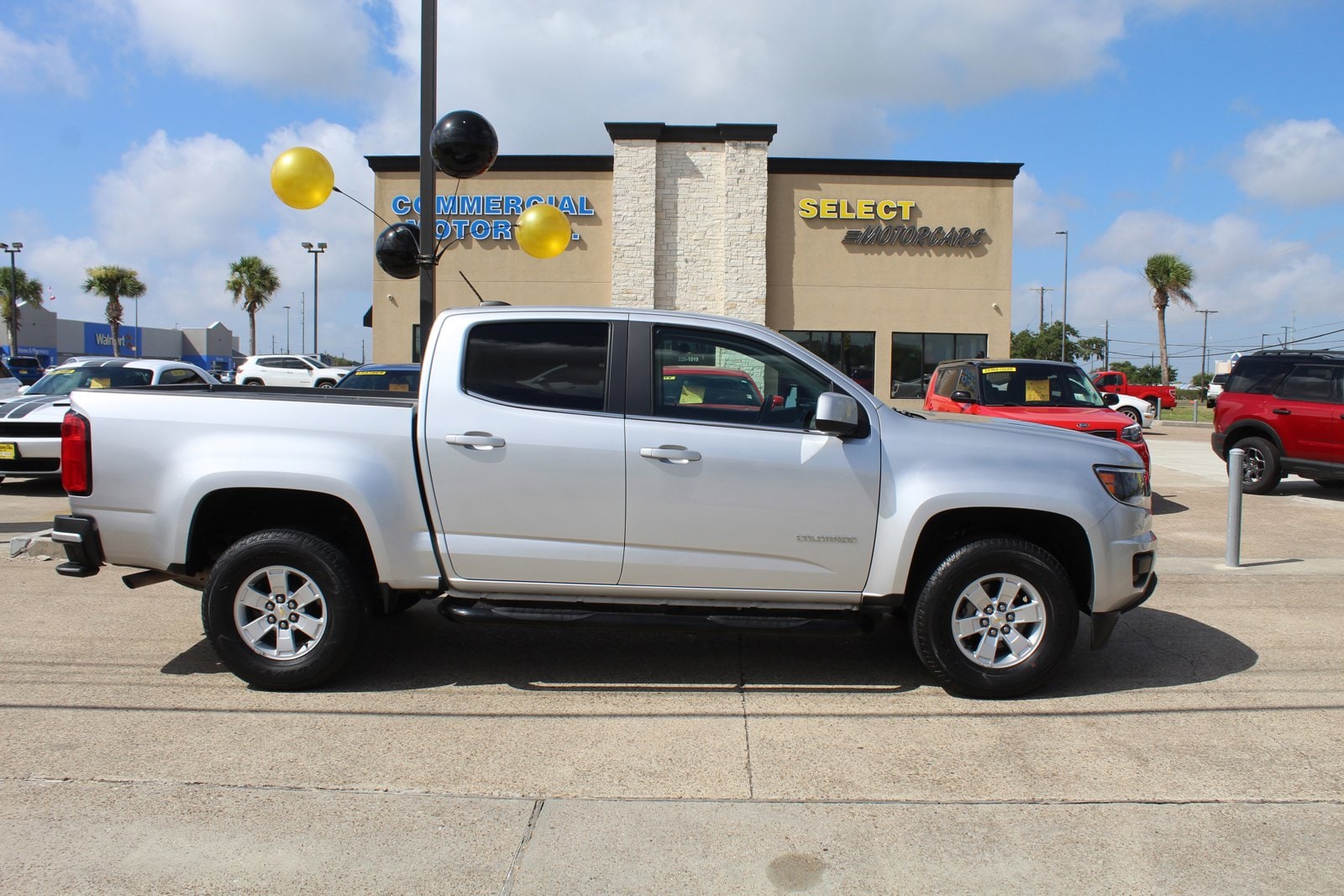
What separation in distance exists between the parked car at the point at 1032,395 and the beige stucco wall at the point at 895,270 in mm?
16410

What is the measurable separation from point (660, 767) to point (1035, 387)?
8482 mm

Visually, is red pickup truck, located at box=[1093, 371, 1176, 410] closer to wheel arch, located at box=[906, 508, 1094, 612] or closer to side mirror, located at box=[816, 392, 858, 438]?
wheel arch, located at box=[906, 508, 1094, 612]

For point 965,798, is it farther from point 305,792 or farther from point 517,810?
point 305,792

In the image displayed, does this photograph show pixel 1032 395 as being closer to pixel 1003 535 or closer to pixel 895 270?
pixel 1003 535

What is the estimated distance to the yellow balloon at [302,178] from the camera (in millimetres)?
8148

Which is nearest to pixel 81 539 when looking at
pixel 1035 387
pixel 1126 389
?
pixel 1035 387

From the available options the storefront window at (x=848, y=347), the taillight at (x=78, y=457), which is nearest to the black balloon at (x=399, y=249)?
the taillight at (x=78, y=457)

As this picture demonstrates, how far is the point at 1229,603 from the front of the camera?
6996 millimetres

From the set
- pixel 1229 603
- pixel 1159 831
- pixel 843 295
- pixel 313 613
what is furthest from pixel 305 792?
pixel 843 295

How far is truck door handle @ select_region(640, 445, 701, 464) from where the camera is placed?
4.71m

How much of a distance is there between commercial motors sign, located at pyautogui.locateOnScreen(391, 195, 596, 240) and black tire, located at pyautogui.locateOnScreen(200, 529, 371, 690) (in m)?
23.5

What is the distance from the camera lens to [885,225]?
27797 millimetres

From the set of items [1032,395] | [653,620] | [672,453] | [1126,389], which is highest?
[1126,389]

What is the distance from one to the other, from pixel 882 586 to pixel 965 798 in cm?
122
